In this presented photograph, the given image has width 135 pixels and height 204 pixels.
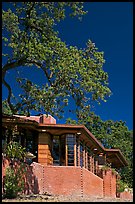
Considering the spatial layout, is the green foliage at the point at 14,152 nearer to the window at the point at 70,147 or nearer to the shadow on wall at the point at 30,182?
the shadow on wall at the point at 30,182

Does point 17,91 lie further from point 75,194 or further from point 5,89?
point 75,194

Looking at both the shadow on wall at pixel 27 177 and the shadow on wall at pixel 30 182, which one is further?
the shadow on wall at pixel 30 182

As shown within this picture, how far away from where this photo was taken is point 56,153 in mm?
23047

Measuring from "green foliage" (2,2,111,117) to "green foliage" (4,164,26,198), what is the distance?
102 inches

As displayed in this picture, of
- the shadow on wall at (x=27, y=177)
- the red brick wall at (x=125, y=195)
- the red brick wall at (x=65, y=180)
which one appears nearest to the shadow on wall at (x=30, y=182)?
the shadow on wall at (x=27, y=177)

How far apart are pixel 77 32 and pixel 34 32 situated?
12.0 feet

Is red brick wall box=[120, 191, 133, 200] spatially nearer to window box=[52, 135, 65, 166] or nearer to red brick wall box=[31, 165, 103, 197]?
window box=[52, 135, 65, 166]

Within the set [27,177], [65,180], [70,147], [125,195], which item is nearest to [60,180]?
[65,180]

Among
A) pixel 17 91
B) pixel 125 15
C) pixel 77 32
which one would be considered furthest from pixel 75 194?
pixel 125 15

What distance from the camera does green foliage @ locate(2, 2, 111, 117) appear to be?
14.3 meters

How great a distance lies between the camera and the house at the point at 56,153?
19.9 meters

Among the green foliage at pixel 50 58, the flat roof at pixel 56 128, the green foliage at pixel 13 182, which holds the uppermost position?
the green foliage at pixel 50 58

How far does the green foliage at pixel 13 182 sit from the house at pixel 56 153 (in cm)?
305

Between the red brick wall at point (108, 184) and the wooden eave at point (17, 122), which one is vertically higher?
the wooden eave at point (17, 122)
